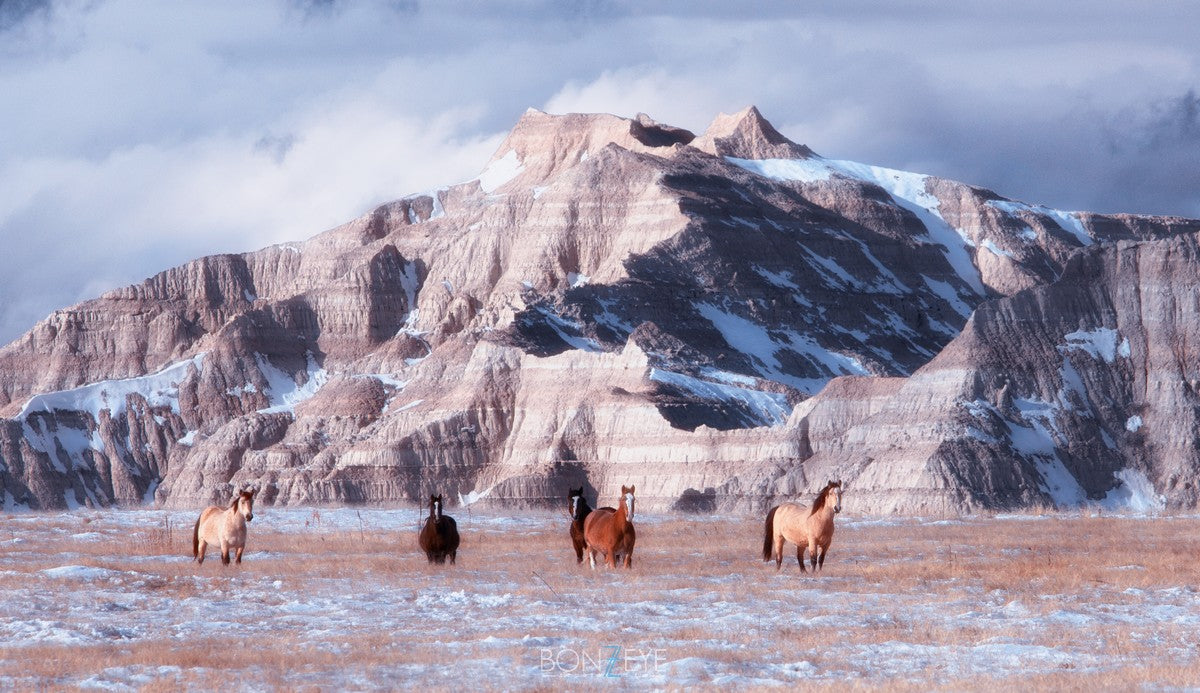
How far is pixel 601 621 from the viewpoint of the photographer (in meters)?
26.8

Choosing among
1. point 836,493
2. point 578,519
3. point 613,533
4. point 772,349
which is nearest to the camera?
point 836,493

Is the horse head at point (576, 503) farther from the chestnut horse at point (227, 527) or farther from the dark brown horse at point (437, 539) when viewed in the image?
the chestnut horse at point (227, 527)

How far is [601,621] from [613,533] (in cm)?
927

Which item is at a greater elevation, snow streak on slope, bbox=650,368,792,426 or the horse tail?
snow streak on slope, bbox=650,368,792,426

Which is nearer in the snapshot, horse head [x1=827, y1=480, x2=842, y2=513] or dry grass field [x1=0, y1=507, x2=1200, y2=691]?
dry grass field [x1=0, y1=507, x2=1200, y2=691]

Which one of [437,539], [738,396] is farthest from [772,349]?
[437,539]

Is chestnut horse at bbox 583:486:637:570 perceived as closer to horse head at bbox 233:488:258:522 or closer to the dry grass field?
the dry grass field

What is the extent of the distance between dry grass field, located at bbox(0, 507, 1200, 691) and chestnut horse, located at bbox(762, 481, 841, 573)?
0.66 meters

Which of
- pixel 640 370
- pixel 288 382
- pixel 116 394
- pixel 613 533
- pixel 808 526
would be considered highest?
pixel 288 382

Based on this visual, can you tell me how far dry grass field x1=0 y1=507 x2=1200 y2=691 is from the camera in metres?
21.7

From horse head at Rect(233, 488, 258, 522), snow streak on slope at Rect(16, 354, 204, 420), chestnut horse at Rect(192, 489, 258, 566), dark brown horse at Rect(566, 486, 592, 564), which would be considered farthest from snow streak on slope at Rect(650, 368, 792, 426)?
horse head at Rect(233, 488, 258, 522)

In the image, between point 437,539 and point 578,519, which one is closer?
point 437,539

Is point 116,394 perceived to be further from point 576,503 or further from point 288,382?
point 576,503

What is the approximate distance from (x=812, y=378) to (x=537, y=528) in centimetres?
9375
